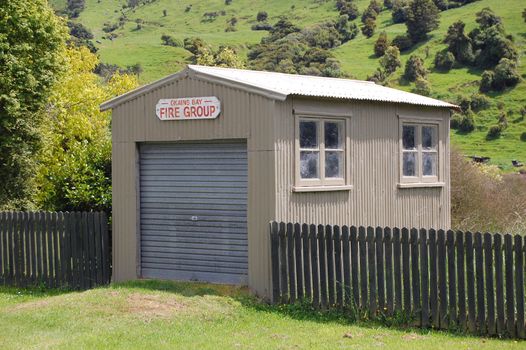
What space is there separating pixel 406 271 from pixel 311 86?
4.74 m

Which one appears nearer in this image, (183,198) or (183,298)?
(183,298)

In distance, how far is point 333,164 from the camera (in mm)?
16125

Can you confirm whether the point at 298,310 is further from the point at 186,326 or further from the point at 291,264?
the point at 186,326

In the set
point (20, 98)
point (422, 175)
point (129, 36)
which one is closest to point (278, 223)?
point (422, 175)

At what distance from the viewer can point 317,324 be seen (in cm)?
1317

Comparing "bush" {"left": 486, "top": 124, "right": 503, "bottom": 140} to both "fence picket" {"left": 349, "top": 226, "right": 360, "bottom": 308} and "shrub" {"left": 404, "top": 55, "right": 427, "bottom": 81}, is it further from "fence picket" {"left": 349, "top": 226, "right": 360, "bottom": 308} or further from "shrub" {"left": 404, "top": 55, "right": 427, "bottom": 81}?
"fence picket" {"left": 349, "top": 226, "right": 360, "bottom": 308}

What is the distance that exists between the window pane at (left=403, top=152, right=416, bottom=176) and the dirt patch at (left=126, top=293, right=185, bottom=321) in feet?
21.0

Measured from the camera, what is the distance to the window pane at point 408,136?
18219 mm

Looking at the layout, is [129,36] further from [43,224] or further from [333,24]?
[43,224]

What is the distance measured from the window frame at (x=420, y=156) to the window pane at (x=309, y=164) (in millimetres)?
2935

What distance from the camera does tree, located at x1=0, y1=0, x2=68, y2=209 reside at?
82.5ft

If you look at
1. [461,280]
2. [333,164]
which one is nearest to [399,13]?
[333,164]

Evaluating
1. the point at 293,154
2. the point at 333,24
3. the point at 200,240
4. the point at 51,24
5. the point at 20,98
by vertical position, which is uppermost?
the point at 333,24

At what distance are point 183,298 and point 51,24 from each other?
15451mm
